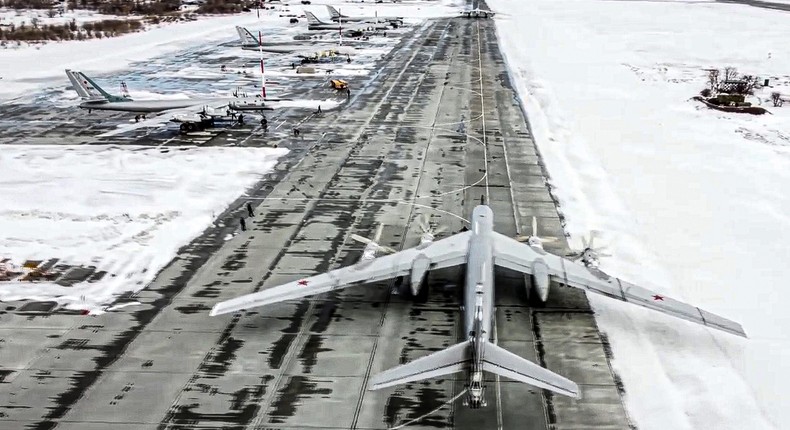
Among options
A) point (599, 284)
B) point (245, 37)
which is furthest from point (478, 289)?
point (245, 37)

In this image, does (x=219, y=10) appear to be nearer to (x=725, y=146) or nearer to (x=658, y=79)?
(x=658, y=79)

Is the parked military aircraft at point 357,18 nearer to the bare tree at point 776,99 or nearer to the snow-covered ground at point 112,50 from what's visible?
the snow-covered ground at point 112,50

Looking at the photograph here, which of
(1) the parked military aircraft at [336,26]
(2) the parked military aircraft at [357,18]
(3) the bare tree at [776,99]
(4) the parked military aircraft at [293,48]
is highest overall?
(2) the parked military aircraft at [357,18]

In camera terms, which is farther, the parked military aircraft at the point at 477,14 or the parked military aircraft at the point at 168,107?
the parked military aircraft at the point at 477,14

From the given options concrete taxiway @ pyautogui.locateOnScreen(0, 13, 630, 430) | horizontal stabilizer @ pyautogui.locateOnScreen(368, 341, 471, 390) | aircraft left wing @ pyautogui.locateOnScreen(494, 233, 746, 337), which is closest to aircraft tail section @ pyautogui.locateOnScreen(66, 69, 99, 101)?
concrete taxiway @ pyautogui.locateOnScreen(0, 13, 630, 430)

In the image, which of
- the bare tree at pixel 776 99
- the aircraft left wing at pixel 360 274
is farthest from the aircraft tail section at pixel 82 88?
the bare tree at pixel 776 99

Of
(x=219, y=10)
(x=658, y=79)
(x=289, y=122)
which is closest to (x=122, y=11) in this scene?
(x=219, y=10)

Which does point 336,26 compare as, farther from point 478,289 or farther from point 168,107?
point 478,289
